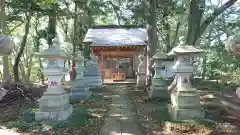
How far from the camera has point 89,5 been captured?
19.0 m

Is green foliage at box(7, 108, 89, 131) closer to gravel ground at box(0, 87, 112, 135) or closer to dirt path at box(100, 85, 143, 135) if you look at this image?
gravel ground at box(0, 87, 112, 135)

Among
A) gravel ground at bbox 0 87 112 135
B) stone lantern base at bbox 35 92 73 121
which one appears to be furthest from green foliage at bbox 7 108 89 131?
stone lantern base at bbox 35 92 73 121

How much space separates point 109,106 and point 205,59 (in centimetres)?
1769

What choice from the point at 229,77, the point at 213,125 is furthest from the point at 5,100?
the point at 229,77

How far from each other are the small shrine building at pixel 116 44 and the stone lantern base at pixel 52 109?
13019 mm

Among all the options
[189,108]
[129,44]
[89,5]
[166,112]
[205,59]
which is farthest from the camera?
[205,59]

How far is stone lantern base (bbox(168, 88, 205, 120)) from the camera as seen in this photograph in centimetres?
841

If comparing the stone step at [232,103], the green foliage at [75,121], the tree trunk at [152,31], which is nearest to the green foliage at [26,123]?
the green foliage at [75,121]

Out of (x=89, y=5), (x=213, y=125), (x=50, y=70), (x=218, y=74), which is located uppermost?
(x=89, y=5)

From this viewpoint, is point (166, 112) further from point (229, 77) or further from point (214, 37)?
point (214, 37)

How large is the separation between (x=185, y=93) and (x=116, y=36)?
16.1 metres

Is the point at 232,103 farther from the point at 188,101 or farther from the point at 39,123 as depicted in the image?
the point at 39,123

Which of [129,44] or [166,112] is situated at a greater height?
[129,44]

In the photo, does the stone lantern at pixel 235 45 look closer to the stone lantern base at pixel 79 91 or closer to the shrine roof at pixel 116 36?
the stone lantern base at pixel 79 91
